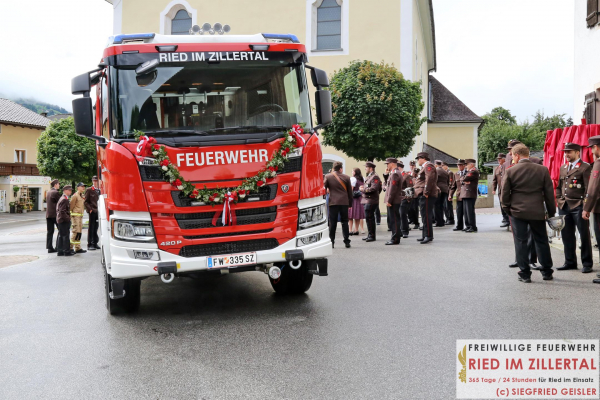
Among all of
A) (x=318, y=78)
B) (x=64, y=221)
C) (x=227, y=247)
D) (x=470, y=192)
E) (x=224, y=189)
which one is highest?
(x=318, y=78)

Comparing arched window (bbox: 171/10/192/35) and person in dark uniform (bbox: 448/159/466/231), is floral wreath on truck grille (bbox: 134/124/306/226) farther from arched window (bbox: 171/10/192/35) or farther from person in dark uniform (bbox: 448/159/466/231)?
arched window (bbox: 171/10/192/35)

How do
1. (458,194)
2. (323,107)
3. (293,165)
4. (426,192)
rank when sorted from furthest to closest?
(458,194), (426,192), (323,107), (293,165)

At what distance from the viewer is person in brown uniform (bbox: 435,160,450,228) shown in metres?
16.9

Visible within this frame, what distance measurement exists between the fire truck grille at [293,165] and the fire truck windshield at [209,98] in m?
0.41

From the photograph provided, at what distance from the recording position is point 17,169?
51.9m

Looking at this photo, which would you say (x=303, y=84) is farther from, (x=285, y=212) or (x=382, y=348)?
(x=382, y=348)

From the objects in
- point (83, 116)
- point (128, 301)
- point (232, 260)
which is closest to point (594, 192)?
point (232, 260)

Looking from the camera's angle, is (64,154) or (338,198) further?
(64,154)

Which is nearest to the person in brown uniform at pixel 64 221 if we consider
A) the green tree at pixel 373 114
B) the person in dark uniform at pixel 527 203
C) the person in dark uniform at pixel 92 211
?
the person in dark uniform at pixel 92 211

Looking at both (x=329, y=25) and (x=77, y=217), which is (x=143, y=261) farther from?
(x=329, y=25)

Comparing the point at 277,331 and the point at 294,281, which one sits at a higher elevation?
the point at 294,281

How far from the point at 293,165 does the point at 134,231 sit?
1796 mm

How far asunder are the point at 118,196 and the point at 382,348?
2999mm

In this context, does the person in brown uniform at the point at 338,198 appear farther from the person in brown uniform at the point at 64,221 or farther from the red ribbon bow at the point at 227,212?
the red ribbon bow at the point at 227,212
